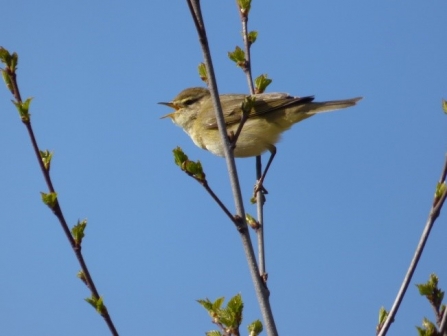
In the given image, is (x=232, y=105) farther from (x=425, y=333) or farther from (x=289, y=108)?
(x=425, y=333)

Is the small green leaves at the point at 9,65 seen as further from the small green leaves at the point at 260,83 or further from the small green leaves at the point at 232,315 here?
the small green leaves at the point at 260,83

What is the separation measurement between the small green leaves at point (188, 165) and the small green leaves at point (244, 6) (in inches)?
78.1

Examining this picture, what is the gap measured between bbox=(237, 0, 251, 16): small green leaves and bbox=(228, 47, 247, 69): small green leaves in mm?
573

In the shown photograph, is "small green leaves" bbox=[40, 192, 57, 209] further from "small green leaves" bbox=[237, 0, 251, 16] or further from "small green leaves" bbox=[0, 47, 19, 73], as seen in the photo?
"small green leaves" bbox=[237, 0, 251, 16]

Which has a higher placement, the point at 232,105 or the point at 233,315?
the point at 232,105

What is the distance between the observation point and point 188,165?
3.38 m

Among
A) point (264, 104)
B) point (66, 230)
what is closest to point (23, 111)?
point (66, 230)

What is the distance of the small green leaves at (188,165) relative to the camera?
3.35 metres

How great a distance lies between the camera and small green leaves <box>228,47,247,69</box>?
14.8 ft

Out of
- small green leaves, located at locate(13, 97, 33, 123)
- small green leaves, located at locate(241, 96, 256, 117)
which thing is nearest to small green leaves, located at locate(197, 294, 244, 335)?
small green leaves, located at locate(241, 96, 256, 117)

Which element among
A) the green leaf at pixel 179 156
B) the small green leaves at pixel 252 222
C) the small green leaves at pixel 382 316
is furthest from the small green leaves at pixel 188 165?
the small green leaves at pixel 382 316

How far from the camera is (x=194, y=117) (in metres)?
8.02

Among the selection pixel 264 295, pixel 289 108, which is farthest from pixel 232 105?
pixel 264 295

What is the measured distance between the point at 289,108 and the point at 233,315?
3882 millimetres
